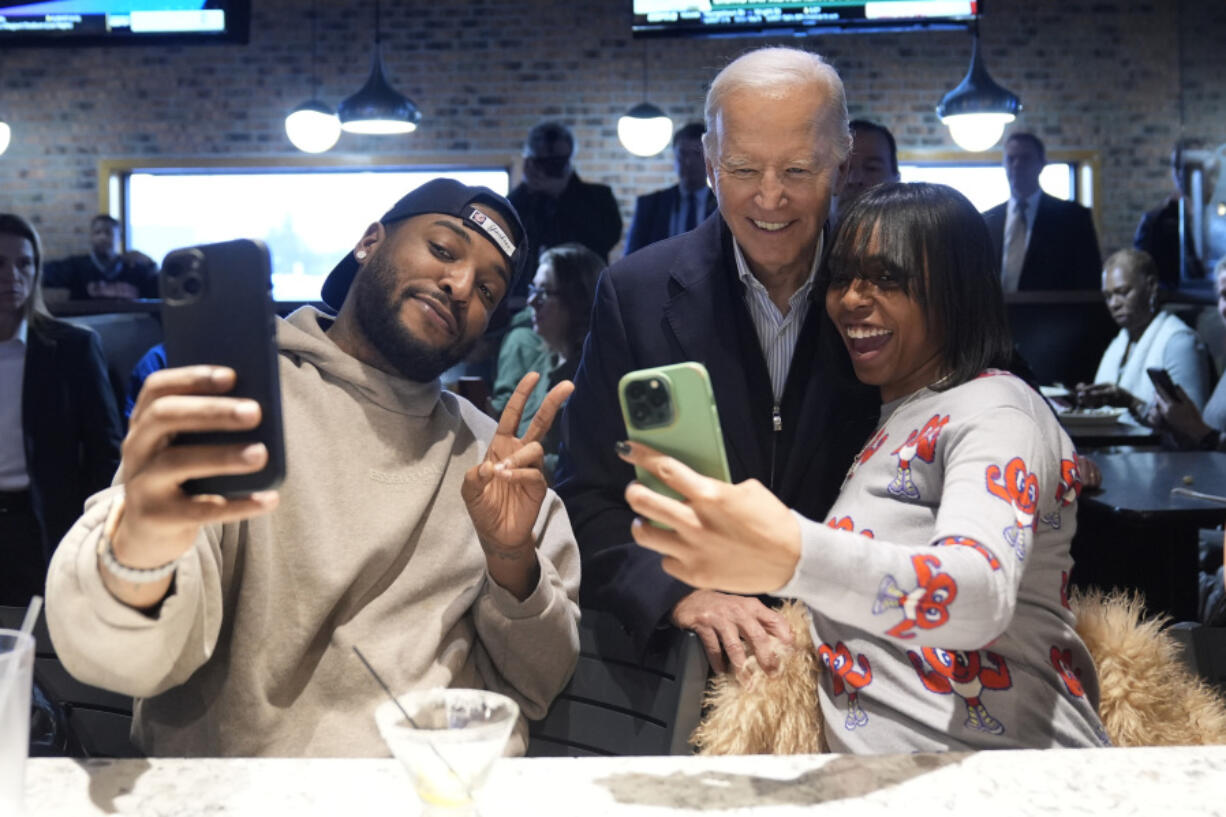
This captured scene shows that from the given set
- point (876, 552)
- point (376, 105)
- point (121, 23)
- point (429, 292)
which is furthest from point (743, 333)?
point (376, 105)

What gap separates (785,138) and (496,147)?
713 cm

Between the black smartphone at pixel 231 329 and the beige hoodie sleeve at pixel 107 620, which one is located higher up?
the black smartphone at pixel 231 329

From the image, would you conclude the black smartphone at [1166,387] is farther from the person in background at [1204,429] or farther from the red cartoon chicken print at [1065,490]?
the red cartoon chicken print at [1065,490]

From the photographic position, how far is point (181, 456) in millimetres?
966

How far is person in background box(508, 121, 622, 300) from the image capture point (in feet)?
19.0

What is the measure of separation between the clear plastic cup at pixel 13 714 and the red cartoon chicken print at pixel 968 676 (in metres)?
0.90

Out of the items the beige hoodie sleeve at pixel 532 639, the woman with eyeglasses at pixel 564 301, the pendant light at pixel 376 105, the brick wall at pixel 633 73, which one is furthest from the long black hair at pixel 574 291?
the brick wall at pixel 633 73

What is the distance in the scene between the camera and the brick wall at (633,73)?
8391 millimetres

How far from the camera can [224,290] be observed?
98cm

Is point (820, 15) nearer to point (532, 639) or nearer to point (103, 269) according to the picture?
point (532, 639)

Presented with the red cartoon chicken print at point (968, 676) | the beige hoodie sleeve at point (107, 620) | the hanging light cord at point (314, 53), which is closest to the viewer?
the beige hoodie sleeve at point (107, 620)

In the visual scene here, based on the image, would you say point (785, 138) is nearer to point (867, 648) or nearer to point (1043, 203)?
point (867, 648)

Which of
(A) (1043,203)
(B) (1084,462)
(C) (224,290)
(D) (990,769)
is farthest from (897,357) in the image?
(A) (1043,203)

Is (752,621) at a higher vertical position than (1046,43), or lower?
lower
